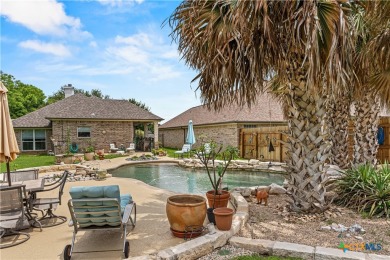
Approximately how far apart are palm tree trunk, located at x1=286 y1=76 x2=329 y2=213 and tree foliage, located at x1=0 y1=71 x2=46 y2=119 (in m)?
44.4

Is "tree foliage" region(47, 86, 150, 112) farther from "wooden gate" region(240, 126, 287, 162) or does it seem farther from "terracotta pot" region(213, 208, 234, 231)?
"terracotta pot" region(213, 208, 234, 231)

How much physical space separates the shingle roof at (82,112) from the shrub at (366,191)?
2019 cm

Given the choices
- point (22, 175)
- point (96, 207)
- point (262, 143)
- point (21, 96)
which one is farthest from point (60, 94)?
point (96, 207)

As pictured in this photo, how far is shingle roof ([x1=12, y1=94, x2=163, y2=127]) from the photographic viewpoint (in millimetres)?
22797

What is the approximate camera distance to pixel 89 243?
4.60 meters

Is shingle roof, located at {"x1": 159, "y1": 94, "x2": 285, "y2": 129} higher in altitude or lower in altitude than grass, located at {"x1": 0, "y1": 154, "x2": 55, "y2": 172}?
higher

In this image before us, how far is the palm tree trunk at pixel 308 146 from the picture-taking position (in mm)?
5445

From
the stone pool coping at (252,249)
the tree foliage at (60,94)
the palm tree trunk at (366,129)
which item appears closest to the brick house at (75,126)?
the palm tree trunk at (366,129)

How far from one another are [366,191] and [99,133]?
71.5ft

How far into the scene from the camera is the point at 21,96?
4181cm

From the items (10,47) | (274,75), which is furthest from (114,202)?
(10,47)

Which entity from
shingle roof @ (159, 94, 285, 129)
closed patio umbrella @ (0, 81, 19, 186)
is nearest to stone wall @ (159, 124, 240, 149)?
shingle roof @ (159, 94, 285, 129)

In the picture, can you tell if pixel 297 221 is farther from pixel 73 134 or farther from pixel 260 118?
pixel 73 134

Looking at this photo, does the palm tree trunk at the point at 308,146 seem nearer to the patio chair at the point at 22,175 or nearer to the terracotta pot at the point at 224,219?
the terracotta pot at the point at 224,219
